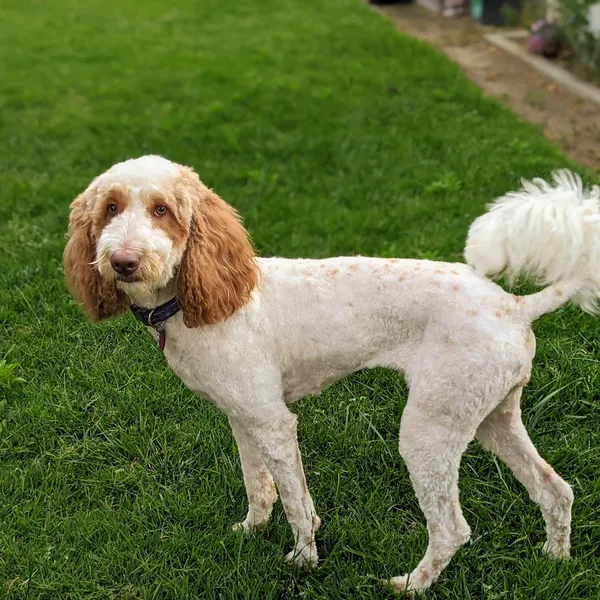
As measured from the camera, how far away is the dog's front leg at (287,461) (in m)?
2.31

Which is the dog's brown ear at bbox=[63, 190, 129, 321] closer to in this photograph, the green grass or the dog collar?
the dog collar

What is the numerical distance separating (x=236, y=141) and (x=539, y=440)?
4.70 metres

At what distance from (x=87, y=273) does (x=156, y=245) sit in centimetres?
38

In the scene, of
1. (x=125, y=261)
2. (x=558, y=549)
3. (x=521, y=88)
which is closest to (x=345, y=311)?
(x=125, y=261)

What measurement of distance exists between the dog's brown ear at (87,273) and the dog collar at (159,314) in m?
0.08

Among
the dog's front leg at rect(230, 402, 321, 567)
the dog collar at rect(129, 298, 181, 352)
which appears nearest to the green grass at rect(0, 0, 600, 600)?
the dog's front leg at rect(230, 402, 321, 567)

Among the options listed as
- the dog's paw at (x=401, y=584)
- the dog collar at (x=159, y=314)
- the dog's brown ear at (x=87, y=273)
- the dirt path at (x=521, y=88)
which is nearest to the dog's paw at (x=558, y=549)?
the dog's paw at (x=401, y=584)

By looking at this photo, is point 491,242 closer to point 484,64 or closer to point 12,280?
point 12,280

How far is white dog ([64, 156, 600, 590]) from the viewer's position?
2086mm

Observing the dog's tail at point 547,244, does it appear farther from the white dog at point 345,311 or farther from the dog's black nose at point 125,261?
the dog's black nose at point 125,261

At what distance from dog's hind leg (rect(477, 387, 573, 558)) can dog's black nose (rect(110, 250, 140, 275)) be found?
4.46ft

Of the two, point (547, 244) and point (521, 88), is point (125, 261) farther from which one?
point (521, 88)

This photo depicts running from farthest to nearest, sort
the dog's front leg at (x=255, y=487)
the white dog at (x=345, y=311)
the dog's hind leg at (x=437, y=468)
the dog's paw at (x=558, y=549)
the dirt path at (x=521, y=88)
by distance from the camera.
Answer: the dirt path at (x=521, y=88) → the dog's front leg at (x=255, y=487) → the dog's paw at (x=558, y=549) → the dog's hind leg at (x=437, y=468) → the white dog at (x=345, y=311)

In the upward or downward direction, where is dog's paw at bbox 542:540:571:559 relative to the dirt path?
downward
